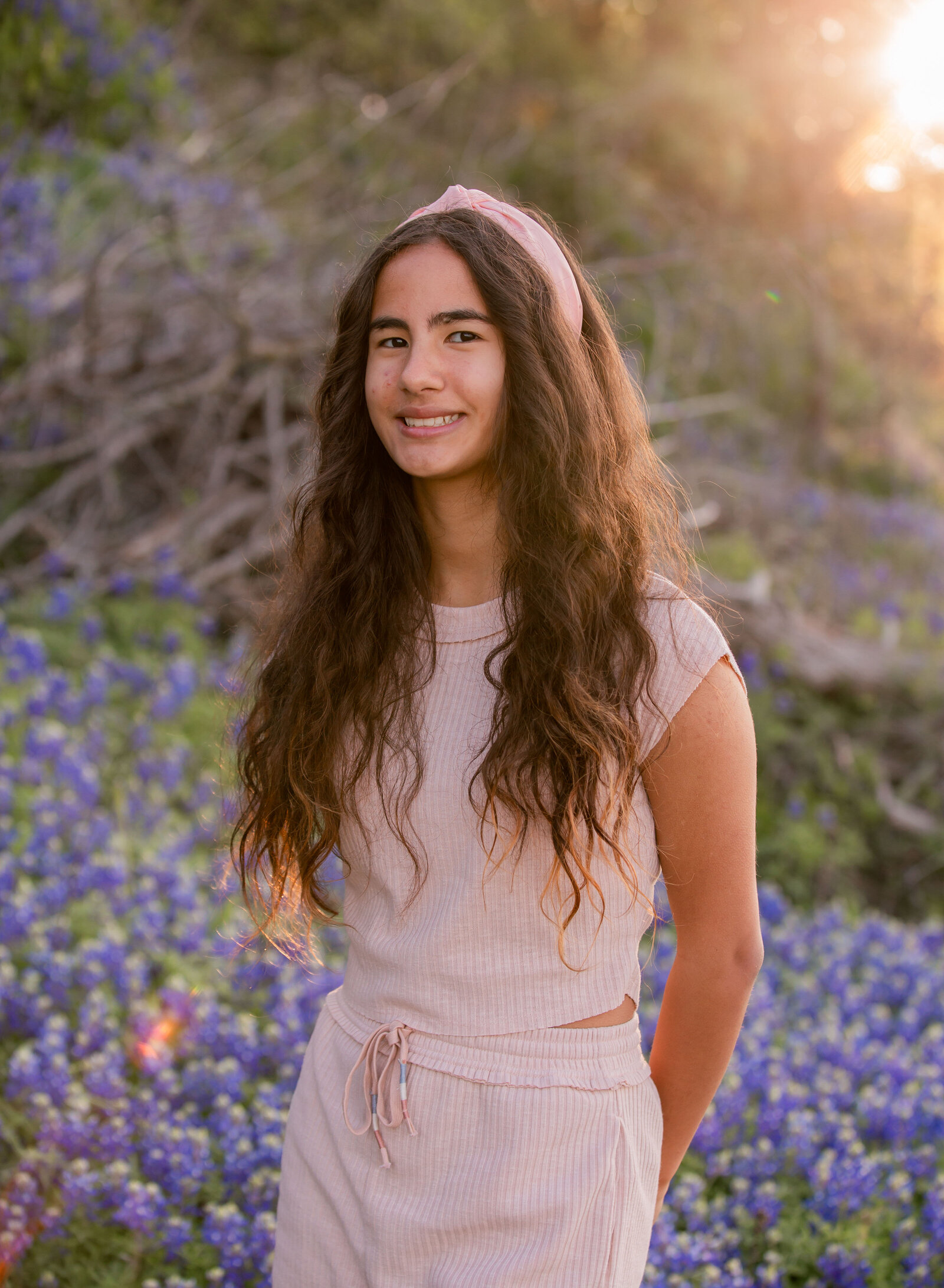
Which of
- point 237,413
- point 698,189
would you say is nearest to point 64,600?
point 237,413

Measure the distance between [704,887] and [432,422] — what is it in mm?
744

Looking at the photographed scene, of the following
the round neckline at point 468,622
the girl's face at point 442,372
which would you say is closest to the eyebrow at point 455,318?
the girl's face at point 442,372

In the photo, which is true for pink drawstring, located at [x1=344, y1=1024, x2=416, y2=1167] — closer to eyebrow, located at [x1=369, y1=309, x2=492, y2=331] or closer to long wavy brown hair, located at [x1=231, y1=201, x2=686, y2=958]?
long wavy brown hair, located at [x1=231, y1=201, x2=686, y2=958]

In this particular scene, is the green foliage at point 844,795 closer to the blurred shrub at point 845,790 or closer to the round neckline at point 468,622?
the blurred shrub at point 845,790

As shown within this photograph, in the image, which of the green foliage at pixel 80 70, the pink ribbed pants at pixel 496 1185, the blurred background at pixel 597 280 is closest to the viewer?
the pink ribbed pants at pixel 496 1185

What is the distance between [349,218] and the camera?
6305mm

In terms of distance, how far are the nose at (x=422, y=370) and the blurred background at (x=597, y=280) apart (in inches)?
24.0

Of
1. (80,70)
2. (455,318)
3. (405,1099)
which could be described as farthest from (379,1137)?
(80,70)

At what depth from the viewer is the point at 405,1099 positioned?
1421 mm

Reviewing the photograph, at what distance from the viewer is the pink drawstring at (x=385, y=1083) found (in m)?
1.42

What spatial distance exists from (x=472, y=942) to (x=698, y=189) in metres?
10.9

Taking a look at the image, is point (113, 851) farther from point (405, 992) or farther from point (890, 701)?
point (890, 701)

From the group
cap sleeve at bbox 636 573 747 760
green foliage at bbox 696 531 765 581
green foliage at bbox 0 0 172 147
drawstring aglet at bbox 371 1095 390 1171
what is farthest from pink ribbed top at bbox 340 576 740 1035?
green foliage at bbox 0 0 172 147

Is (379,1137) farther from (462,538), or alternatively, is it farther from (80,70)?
(80,70)
